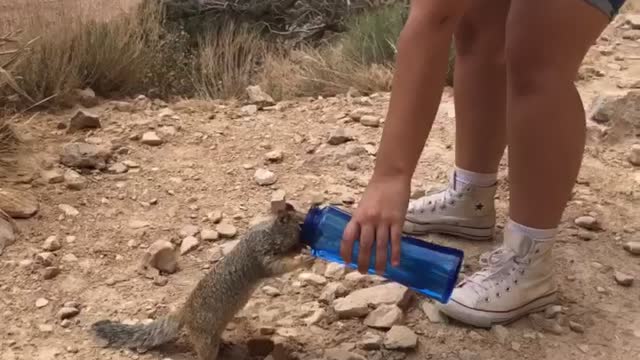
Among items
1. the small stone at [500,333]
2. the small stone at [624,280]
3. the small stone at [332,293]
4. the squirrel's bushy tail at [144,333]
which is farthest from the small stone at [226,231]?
the small stone at [624,280]

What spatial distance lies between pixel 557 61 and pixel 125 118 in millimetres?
2059

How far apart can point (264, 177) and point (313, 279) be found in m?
0.64

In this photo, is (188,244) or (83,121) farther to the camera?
(83,121)

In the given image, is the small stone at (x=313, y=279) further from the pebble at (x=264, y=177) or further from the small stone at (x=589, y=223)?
the small stone at (x=589, y=223)

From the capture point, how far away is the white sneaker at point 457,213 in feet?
7.90

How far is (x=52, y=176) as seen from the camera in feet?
9.41

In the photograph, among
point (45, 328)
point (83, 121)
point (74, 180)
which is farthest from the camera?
point (83, 121)

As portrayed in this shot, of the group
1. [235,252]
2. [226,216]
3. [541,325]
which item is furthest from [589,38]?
[226,216]

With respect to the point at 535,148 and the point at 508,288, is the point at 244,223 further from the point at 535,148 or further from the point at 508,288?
the point at 535,148

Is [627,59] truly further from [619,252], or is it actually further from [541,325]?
[541,325]

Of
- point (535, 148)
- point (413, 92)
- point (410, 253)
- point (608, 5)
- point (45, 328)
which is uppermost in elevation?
point (608, 5)

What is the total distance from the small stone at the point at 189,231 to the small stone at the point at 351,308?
0.61 meters

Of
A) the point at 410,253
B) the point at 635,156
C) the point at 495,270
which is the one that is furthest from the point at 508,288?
the point at 635,156

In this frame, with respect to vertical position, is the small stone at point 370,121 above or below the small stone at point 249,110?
above
